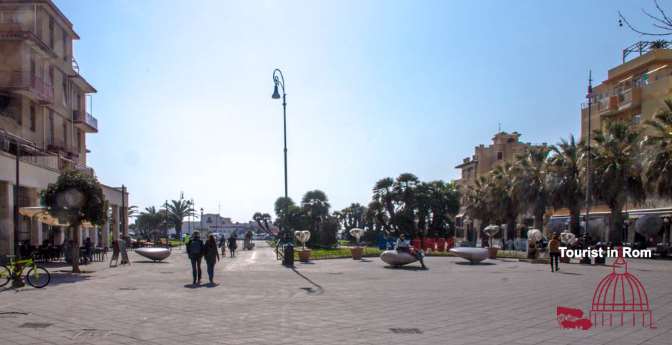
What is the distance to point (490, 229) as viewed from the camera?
39.0 meters

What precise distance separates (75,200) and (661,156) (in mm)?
28330

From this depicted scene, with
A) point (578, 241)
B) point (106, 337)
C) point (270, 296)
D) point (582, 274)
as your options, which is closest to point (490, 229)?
point (578, 241)

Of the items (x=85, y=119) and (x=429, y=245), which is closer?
(x=429, y=245)

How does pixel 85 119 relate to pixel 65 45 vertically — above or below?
below

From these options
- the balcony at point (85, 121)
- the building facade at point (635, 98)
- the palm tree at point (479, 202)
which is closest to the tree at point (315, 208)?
the palm tree at point (479, 202)

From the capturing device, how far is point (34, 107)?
35.7 metres

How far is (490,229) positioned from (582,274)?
18.2 metres

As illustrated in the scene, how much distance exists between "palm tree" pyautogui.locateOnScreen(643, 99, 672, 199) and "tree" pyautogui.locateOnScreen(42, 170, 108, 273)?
27202mm

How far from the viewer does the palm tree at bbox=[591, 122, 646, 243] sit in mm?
34312

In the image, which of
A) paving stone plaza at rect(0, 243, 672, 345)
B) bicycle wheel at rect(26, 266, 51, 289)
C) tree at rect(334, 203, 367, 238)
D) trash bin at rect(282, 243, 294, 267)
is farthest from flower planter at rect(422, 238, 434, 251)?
tree at rect(334, 203, 367, 238)

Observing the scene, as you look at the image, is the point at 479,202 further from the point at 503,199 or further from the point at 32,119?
the point at 32,119

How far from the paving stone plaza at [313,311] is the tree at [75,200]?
3.99m

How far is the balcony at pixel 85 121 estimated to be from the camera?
42.4m

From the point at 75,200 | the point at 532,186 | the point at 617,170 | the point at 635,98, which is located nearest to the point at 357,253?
the point at 75,200
